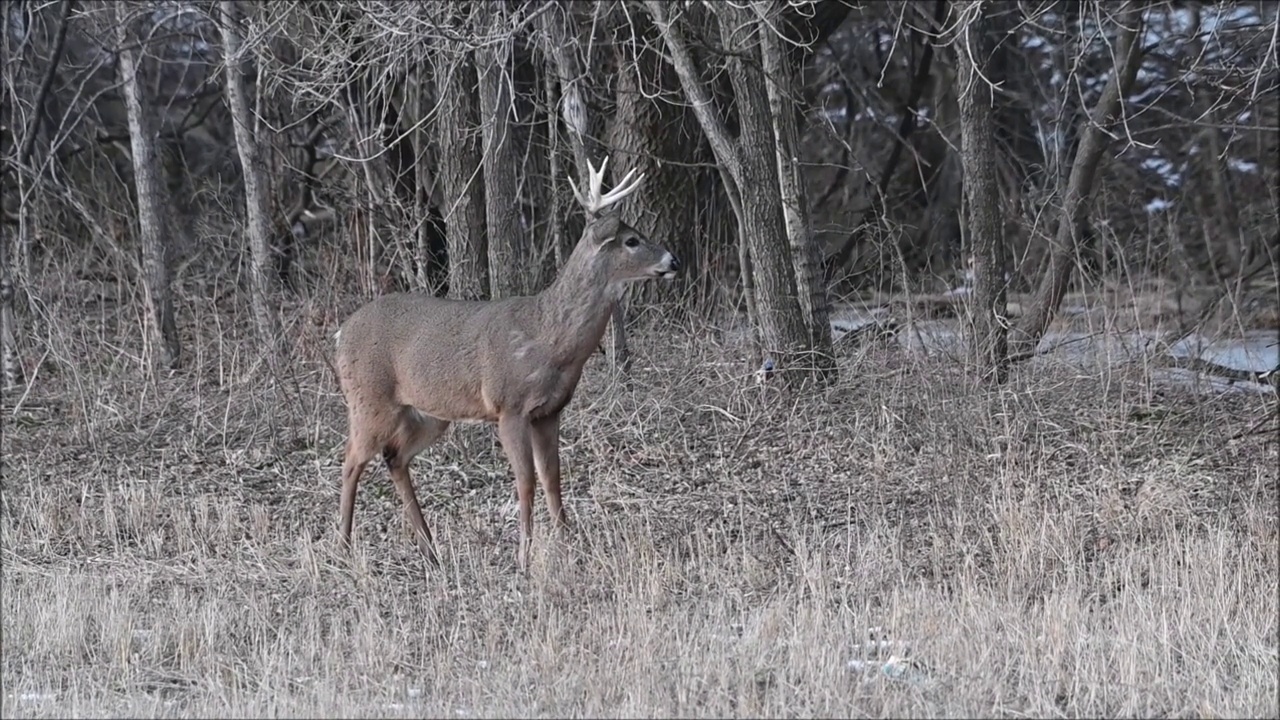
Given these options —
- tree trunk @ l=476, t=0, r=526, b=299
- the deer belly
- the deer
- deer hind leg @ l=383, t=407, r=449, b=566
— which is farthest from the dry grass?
tree trunk @ l=476, t=0, r=526, b=299

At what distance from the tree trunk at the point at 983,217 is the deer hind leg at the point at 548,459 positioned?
2953mm

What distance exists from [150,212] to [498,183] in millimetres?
3359

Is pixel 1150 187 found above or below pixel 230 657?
above

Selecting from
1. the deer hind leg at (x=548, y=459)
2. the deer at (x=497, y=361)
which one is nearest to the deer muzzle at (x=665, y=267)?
the deer at (x=497, y=361)

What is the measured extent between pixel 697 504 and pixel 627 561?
1.54 metres

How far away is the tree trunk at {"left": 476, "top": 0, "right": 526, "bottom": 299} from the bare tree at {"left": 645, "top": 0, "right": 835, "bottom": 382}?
1.18 m

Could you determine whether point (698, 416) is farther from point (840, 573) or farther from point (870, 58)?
point (870, 58)

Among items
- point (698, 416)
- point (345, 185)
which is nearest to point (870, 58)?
point (345, 185)

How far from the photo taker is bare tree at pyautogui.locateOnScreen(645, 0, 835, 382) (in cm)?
1001

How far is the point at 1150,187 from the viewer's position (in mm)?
18469

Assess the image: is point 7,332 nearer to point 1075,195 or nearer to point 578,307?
point 578,307

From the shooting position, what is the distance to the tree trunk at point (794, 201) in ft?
33.1

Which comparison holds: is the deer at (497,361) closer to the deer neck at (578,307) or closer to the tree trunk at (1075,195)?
the deer neck at (578,307)

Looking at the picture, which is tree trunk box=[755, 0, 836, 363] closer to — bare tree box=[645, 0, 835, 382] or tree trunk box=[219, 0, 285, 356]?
bare tree box=[645, 0, 835, 382]
